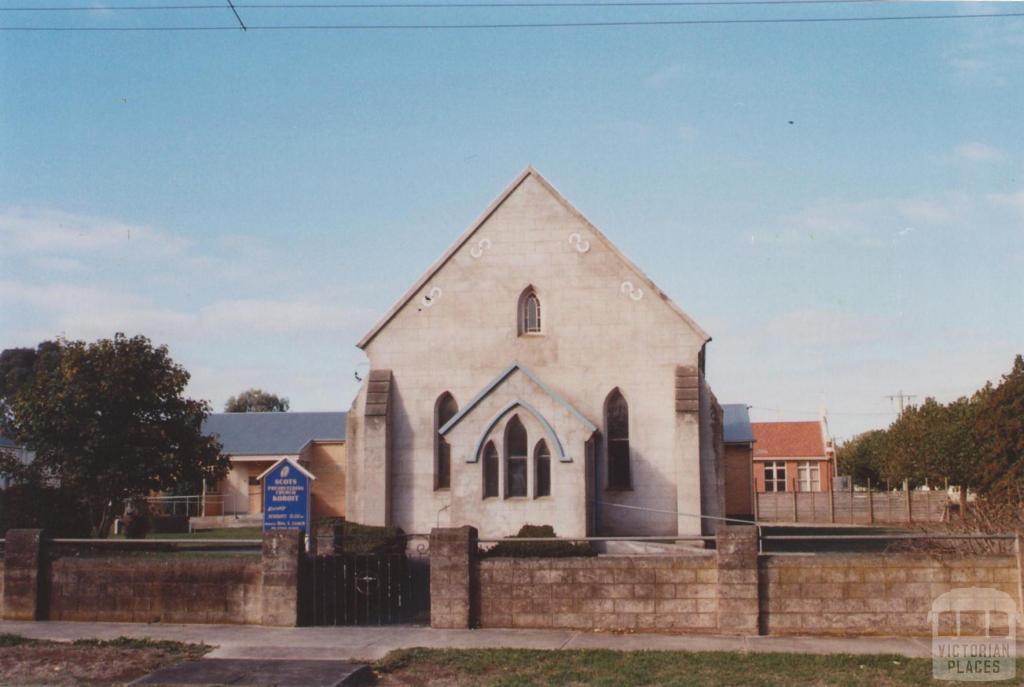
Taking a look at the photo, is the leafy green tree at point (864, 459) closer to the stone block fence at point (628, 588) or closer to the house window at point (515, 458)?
the house window at point (515, 458)

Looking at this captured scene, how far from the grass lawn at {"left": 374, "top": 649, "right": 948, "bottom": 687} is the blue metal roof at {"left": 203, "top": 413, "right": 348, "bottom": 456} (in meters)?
42.3

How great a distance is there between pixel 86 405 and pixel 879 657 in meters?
22.7

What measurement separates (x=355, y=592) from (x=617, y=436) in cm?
1524

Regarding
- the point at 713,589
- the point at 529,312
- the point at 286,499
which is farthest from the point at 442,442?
the point at 713,589

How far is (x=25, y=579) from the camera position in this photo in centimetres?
1748

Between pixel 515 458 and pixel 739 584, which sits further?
pixel 515 458

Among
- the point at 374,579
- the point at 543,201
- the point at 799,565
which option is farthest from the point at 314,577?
the point at 543,201

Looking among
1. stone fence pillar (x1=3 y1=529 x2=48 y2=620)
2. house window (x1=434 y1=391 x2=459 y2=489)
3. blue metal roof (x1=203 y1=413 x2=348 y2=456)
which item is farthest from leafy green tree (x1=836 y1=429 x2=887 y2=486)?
stone fence pillar (x1=3 y1=529 x2=48 y2=620)

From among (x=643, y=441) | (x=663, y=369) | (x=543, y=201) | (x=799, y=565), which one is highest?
(x=543, y=201)

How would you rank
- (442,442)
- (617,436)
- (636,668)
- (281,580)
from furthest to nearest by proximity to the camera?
(442,442), (617,436), (281,580), (636,668)

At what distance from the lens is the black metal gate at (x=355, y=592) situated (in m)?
16.9

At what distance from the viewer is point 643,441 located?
30969mm

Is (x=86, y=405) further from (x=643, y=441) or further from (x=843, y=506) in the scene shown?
(x=843, y=506)

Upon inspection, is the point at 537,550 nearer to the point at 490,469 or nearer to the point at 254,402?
the point at 490,469
